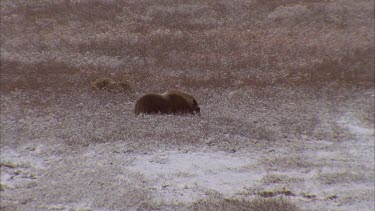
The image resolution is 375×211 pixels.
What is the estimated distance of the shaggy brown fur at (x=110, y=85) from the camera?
2.61 meters

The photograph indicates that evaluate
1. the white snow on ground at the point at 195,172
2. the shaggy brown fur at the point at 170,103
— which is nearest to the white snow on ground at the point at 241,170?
the white snow on ground at the point at 195,172

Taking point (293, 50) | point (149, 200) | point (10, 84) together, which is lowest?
point (149, 200)

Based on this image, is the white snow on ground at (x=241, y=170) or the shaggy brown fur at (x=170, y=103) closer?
the white snow on ground at (x=241, y=170)

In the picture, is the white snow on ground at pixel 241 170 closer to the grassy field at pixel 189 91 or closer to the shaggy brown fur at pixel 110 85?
the grassy field at pixel 189 91

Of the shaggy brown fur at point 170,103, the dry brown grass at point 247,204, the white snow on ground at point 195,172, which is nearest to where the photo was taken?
the dry brown grass at point 247,204

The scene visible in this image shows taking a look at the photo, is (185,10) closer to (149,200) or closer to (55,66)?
(55,66)

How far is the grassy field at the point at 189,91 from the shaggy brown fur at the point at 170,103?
0.15 ft

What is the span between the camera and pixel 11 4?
2.53 metres

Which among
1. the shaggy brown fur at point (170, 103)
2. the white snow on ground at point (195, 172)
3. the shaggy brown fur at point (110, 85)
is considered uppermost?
the shaggy brown fur at point (110, 85)

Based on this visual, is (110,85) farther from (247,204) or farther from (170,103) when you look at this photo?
(247,204)

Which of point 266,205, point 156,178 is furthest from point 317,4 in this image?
point 156,178

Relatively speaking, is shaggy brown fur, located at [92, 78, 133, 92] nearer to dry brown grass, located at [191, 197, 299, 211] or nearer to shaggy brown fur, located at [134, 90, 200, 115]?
shaggy brown fur, located at [134, 90, 200, 115]

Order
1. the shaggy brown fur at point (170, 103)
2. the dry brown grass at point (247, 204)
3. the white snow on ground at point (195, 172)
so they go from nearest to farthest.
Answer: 1. the dry brown grass at point (247, 204)
2. the white snow on ground at point (195, 172)
3. the shaggy brown fur at point (170, 103)

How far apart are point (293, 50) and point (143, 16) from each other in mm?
897
